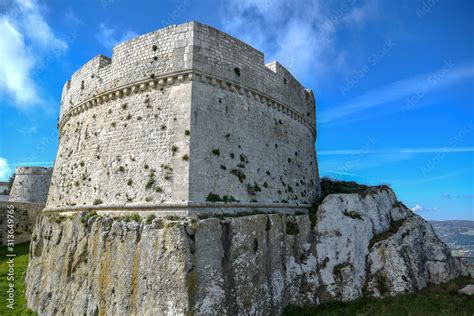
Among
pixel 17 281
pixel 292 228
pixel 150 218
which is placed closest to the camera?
pixel 150 218

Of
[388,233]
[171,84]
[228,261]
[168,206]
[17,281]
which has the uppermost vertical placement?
[171,84]

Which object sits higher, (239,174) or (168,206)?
(239,174)

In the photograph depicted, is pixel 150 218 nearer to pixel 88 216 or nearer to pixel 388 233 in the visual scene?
pixel 88 216

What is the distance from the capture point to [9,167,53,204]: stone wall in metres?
35.4

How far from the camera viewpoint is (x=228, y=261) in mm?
9930

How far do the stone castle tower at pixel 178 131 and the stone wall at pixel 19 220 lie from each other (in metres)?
16.9

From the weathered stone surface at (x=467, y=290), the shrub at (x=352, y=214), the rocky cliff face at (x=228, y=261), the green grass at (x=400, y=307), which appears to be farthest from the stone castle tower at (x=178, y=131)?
the weathered stone surface at (x=467, y=290)

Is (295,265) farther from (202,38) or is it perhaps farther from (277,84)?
(202,38)

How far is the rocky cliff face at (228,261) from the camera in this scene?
9211 mm

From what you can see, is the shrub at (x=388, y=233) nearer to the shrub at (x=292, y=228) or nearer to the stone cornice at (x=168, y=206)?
the shrub at (x=292, y=228)

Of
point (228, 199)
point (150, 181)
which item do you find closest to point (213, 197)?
point (228, 199)

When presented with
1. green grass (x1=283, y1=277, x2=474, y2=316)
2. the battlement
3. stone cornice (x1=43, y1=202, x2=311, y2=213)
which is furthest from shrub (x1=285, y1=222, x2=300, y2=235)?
the battlement

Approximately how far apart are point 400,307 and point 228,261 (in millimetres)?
7667

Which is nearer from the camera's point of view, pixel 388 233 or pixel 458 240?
pixel 388 233
